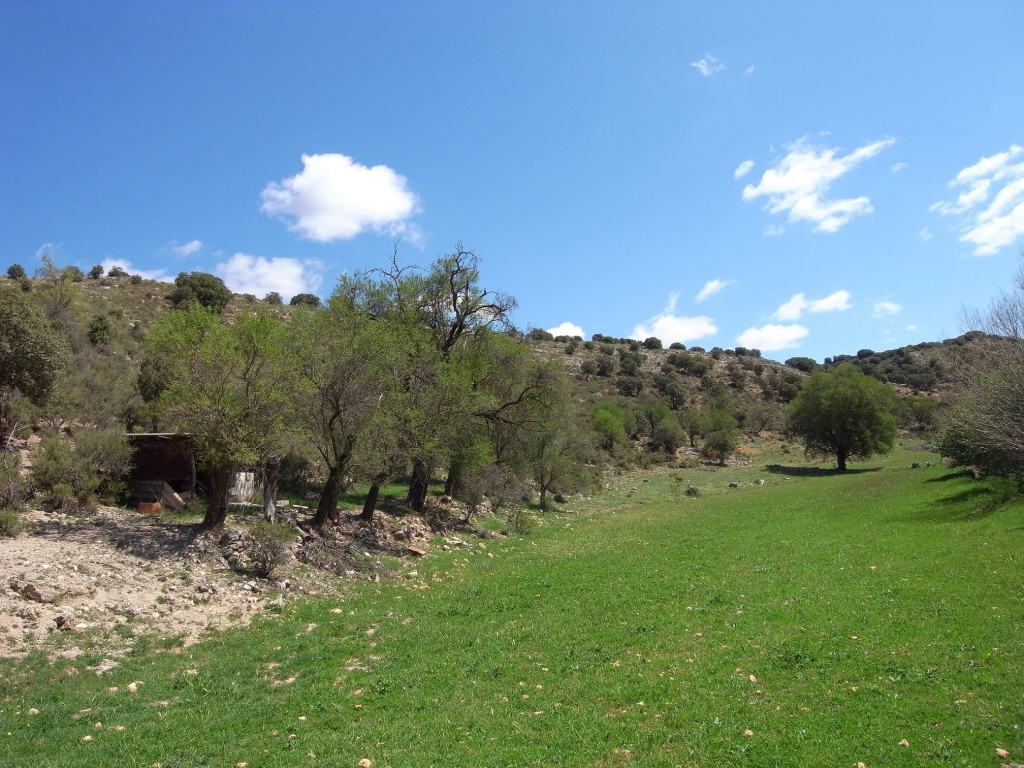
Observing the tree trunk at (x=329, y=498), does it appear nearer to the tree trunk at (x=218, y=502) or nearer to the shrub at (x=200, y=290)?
the tree trunk at (x=218, y=502)

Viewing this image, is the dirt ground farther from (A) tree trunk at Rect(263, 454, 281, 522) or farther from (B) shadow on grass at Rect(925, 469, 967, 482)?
(B) shadow on grass at Rect(925, 469, 967, 482)

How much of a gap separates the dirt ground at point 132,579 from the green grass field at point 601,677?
1.02m

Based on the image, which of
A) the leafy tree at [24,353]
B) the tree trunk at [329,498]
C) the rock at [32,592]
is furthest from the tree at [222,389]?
the leafy tree at [24,353]

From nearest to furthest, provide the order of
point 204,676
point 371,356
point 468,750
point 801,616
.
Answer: point 468,750 → point 204,676 → point 801,616 → point 371,356

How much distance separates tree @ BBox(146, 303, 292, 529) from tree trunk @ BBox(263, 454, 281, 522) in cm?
194

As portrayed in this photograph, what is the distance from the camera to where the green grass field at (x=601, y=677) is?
300 inches

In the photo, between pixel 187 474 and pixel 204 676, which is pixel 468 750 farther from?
pixel 187 474

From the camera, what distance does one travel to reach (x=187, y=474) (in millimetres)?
26000

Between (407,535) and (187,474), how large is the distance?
32.0 ft

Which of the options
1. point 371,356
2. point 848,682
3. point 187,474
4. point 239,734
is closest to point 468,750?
point 239,734

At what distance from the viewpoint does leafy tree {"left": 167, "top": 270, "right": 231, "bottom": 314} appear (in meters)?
63.0

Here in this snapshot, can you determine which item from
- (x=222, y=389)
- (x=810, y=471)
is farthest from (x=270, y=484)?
(x=810, y=471)

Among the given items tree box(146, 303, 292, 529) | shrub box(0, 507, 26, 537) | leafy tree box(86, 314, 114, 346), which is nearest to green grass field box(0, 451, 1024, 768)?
tree box(146, 303, 292, 529)

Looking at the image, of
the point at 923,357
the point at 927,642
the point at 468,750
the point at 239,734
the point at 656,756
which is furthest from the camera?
the point at 923,357
